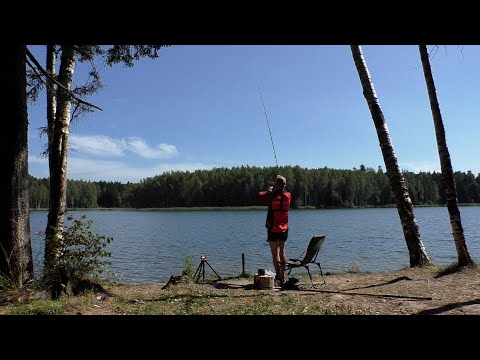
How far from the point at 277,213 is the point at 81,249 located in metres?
3.22

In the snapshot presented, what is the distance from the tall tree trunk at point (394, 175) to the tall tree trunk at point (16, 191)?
24.2ft

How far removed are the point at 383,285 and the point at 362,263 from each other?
10.1m

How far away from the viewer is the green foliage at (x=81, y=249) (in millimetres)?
6172

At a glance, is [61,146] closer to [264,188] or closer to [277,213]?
[277,213]

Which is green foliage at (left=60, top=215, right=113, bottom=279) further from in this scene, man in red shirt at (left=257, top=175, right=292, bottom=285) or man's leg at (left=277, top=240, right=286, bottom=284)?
man's leg at (left=277, top=240, right=286, bottom=284)

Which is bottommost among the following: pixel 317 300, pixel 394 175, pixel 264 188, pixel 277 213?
pixel 317 300

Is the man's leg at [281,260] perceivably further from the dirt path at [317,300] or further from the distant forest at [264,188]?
the distant forest at [264,188]

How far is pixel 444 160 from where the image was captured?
8766 millimetres

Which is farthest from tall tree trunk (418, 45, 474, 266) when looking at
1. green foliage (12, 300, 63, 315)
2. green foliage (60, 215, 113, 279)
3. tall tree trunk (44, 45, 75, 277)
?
green foliage (12, 300, 63, 315)

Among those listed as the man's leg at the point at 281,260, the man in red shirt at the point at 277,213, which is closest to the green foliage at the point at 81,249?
the man in red shirt at the point at 277,213

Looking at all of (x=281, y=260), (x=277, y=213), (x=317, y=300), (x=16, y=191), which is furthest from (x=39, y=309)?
(x=281, y=260)
